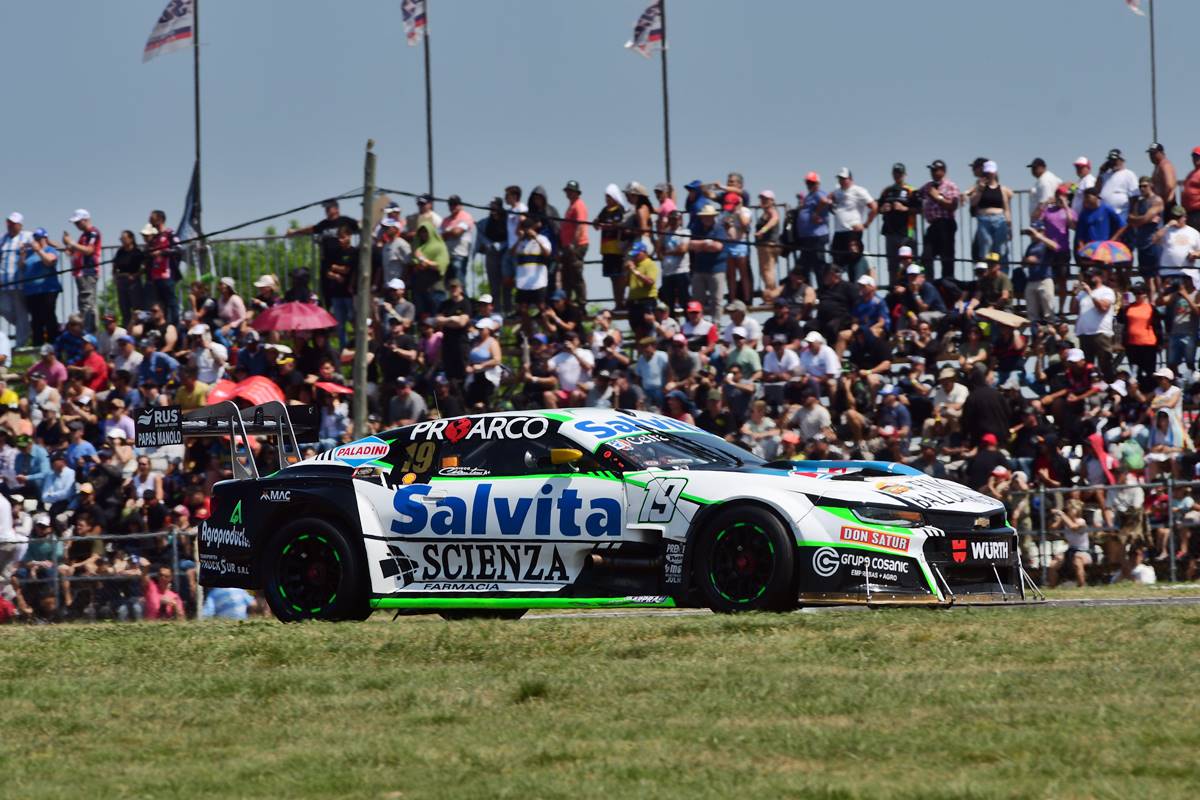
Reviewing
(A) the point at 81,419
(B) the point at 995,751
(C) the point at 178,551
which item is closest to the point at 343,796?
(B) the point at 995,751

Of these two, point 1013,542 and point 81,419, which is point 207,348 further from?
point 1013,542

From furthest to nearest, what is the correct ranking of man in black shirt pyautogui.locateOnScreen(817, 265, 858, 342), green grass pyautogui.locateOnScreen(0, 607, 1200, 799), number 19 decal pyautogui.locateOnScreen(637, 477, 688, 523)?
man in black shirt pyautogui.locateOnScreen(817, 265, 858, 342) < number 19 decal pyautogui.locateOnScreen(637, 477, 688, 523) < green grass pyautogui.locateOnScreen(0, 607, 1200, 799)

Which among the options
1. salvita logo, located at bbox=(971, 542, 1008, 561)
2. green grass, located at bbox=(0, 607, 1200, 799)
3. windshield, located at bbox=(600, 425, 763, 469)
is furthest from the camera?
windshield, located at bbox=(600, 425, 763, 469)

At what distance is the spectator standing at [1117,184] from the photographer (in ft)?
75.2

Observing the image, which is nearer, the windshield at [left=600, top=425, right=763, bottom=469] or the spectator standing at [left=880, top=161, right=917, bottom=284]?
the windshield at [left=600, top=425, right=763, bottom=469]

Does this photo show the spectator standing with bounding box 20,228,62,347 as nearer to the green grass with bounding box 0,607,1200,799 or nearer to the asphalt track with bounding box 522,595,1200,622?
the asphalt track with bounding box 522,595,1200,622

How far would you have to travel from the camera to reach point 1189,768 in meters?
7.05

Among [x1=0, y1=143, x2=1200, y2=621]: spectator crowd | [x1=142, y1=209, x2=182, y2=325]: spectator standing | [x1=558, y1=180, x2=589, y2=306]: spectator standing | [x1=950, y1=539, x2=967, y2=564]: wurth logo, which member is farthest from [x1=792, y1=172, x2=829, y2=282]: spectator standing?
[x1=950, y1=539, x2=967, y2=564]: wurth logo

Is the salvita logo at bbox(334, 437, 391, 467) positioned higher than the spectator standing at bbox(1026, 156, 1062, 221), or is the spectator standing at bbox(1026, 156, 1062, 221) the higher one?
the spectator standing at bbox(1026, 156, 1062, 221)

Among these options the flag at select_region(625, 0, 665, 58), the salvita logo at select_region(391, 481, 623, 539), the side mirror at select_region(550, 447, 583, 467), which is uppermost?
the flag at select_region(625, 0, 665, 58)

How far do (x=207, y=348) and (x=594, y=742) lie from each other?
1698 cm

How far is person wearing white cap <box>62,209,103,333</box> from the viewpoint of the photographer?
1138 inches

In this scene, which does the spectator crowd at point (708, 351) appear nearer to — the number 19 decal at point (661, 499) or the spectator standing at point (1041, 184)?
the spectator standing at point (1041, 184)

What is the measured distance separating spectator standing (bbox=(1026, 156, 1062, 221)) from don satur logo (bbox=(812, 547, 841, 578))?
42.2 feet
